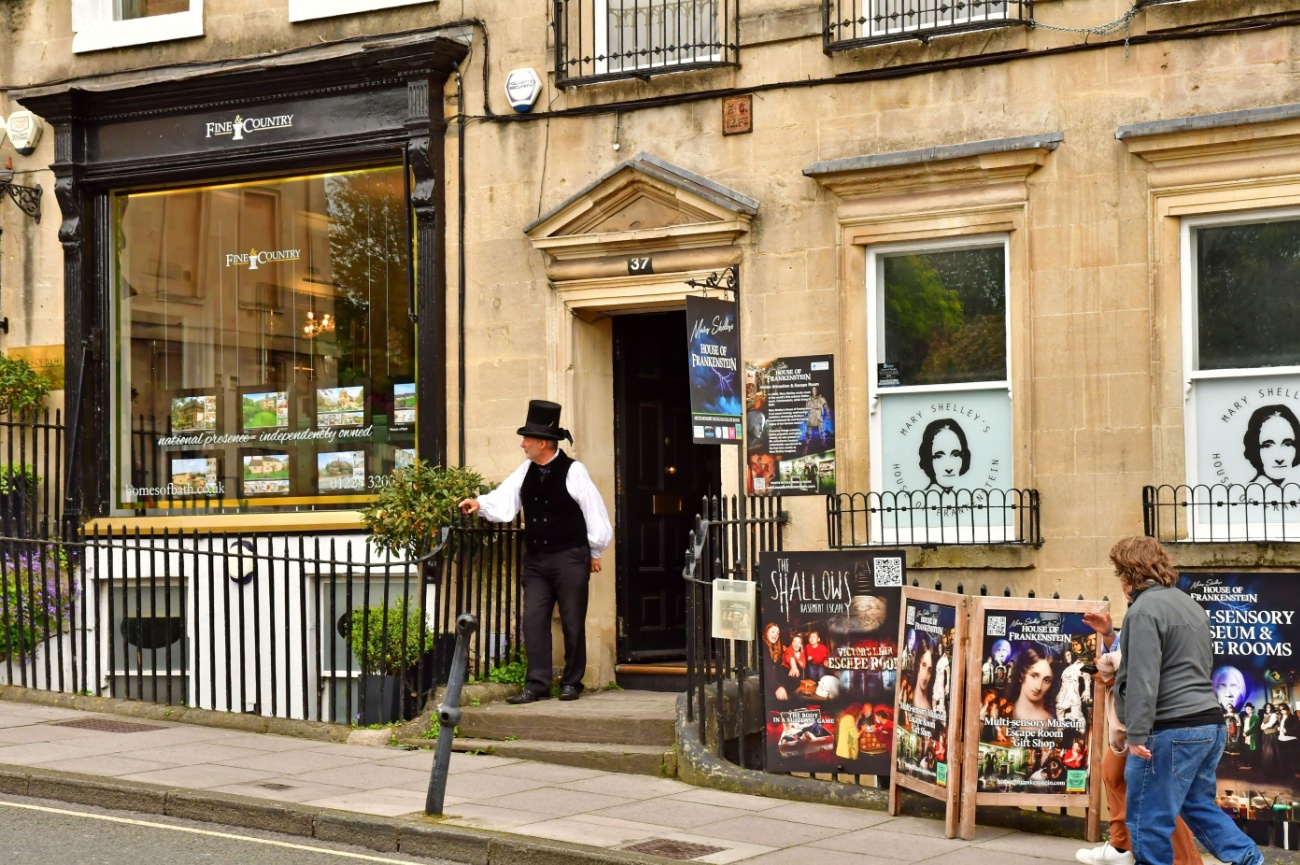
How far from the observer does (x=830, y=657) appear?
30.3ft

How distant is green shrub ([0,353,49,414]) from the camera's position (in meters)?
13.4

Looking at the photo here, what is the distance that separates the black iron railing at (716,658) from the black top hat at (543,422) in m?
1.17

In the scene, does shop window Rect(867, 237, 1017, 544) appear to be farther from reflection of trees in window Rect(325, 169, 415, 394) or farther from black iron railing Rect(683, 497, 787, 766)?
reflection of trees in window Rect(325, 169, 415, 394)

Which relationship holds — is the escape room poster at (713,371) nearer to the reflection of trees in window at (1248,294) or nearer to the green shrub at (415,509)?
the green shrub at (415,509)

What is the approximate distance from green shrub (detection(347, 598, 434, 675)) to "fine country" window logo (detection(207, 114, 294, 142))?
384 centimetres

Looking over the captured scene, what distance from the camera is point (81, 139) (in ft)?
44.6

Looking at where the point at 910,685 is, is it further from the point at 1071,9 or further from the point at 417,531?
the point at 1071,9

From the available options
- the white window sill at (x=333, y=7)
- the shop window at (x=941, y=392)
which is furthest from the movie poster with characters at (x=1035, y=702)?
the white window sill at (x=333, y=7)

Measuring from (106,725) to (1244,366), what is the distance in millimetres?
7712

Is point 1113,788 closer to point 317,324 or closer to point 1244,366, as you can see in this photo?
point 1244,366

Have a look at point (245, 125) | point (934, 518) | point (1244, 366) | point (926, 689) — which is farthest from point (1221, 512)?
point (245, 125)

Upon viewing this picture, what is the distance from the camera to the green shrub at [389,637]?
36.6 ft

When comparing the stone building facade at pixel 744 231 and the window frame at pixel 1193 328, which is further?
the stone building facade at pixel 744 231

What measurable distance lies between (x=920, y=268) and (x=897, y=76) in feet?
4.24
